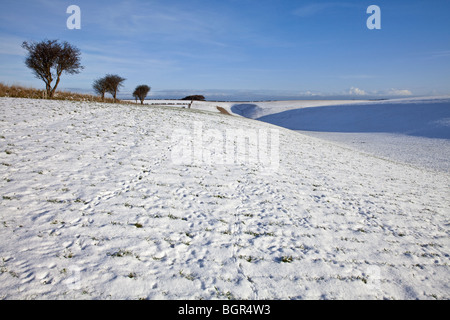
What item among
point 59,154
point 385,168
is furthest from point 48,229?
point 385,168

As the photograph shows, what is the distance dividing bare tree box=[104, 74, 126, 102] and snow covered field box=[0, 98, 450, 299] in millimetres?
44874

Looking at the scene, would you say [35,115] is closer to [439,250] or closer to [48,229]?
[48,229]

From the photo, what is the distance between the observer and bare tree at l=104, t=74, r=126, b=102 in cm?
5261

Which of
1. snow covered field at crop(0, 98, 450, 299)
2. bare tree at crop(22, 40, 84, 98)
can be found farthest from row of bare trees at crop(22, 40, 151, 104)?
snow covered field at crop(0, 98, 450, 299)

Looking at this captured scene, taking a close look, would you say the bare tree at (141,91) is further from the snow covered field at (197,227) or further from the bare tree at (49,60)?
the snow covered field at (197,227)

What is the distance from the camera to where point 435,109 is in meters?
48.0

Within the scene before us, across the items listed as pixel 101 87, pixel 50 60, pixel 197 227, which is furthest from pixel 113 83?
pixel 197 227

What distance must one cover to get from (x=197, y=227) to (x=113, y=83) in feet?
185

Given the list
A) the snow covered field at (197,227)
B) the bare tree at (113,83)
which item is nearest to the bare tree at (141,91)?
the bare tree at (113,83)

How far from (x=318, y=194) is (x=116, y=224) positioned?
25.4 ft

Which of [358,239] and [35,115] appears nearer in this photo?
[358,239]

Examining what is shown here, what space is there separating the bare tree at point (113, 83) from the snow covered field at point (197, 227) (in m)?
44.9

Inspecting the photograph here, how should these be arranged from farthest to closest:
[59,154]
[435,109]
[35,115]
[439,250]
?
[435,109] → [35,115] → [59,154] → [439,250]

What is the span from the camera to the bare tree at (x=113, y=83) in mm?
52609
